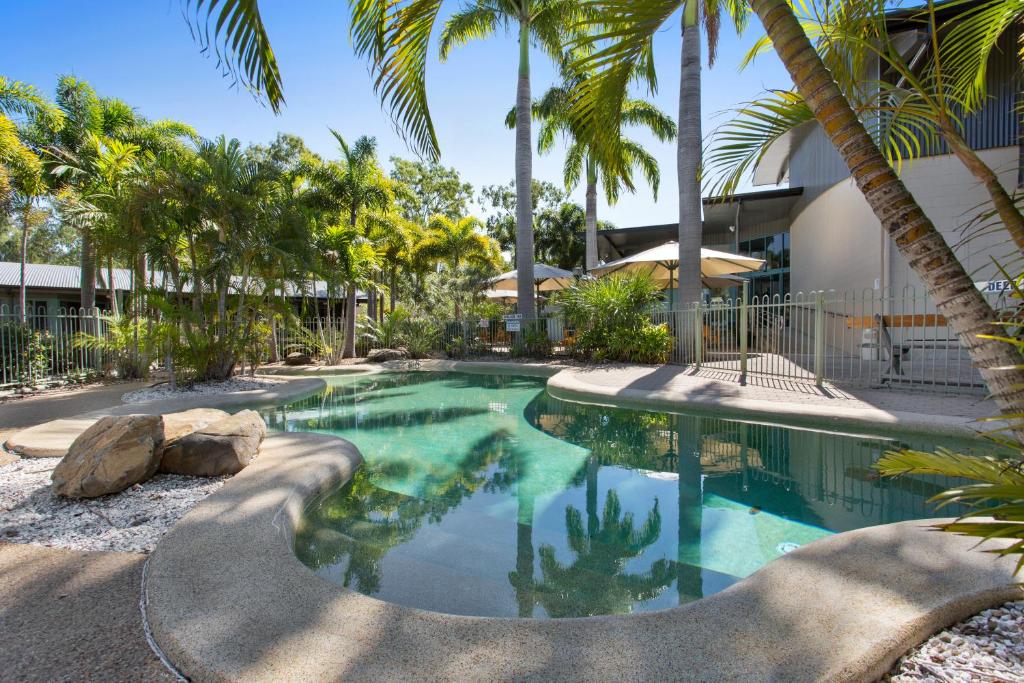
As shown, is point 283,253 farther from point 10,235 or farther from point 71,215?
point 10,235

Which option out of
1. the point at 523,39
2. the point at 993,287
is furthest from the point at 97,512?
the point at 523,39

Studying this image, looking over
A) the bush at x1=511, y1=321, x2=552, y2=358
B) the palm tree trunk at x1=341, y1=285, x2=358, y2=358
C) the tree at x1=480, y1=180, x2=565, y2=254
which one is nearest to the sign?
the bush at x1=511, y1=321, x2=552, y2=358

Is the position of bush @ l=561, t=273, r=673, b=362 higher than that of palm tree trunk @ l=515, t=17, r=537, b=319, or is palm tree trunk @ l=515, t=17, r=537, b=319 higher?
palm tree trunk @ l=515, t=17, r=537, b=319

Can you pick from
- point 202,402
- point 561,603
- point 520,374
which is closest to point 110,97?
point 202,402

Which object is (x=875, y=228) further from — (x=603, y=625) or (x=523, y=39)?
(x=603, y=625)

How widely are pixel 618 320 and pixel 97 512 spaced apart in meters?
10.9

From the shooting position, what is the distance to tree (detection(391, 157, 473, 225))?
101ft

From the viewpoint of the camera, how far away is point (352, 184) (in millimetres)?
15961

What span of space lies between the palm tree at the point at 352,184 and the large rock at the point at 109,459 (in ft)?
37.8

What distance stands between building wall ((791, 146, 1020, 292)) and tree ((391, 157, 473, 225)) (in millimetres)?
21074

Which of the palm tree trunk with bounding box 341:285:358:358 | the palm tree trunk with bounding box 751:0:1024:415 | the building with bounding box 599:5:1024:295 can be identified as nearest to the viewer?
the palm tree trunk with bounding box 751:0:1024:415

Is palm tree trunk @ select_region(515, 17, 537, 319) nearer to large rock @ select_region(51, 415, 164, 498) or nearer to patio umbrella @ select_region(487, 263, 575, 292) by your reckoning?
patio umbrella @ select_region(487, 263, 575, 292)

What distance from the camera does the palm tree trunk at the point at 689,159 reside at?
38.9 ft

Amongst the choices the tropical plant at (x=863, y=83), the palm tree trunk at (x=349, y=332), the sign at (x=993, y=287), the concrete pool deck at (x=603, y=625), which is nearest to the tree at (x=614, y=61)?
the tropical plant at (x=863, y=83)
